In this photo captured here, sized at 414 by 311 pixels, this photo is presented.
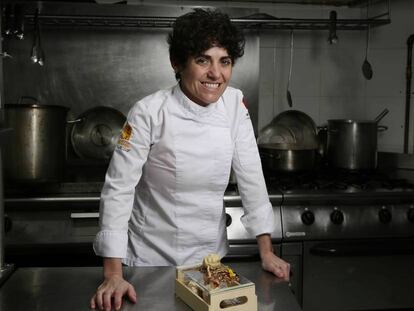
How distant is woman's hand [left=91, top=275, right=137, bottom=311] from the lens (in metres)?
1.00

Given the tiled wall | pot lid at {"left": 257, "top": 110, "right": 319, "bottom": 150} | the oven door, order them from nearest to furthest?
1. the oven door
2. pot lid at {"left": 257, "top": 110, "right": 319, "bottom": 150}
3. the tiled wall

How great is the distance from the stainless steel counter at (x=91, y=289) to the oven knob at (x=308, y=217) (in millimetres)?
806

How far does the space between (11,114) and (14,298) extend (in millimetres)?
1057

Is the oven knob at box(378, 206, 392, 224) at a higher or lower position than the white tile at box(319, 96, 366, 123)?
lower

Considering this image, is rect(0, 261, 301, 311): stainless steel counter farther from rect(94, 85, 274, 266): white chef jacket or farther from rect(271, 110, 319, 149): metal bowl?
rect(271, 110, 319, 149): metal bowl

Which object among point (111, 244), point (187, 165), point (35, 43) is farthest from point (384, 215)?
point (35, 43)

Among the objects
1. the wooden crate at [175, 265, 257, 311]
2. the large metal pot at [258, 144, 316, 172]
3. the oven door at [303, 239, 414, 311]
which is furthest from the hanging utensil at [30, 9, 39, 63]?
the wooden crate at [175, 265, 257, 311]

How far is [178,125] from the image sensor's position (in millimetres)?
1321

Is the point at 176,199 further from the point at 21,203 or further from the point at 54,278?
the point at 21,203

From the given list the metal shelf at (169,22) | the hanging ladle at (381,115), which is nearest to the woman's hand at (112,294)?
the metal shelf at (169,22)

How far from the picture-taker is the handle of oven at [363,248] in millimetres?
2021

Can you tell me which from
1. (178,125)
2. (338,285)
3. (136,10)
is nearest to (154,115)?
(178,125)

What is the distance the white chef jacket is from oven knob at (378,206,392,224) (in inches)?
35.1

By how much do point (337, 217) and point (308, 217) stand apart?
124mm
